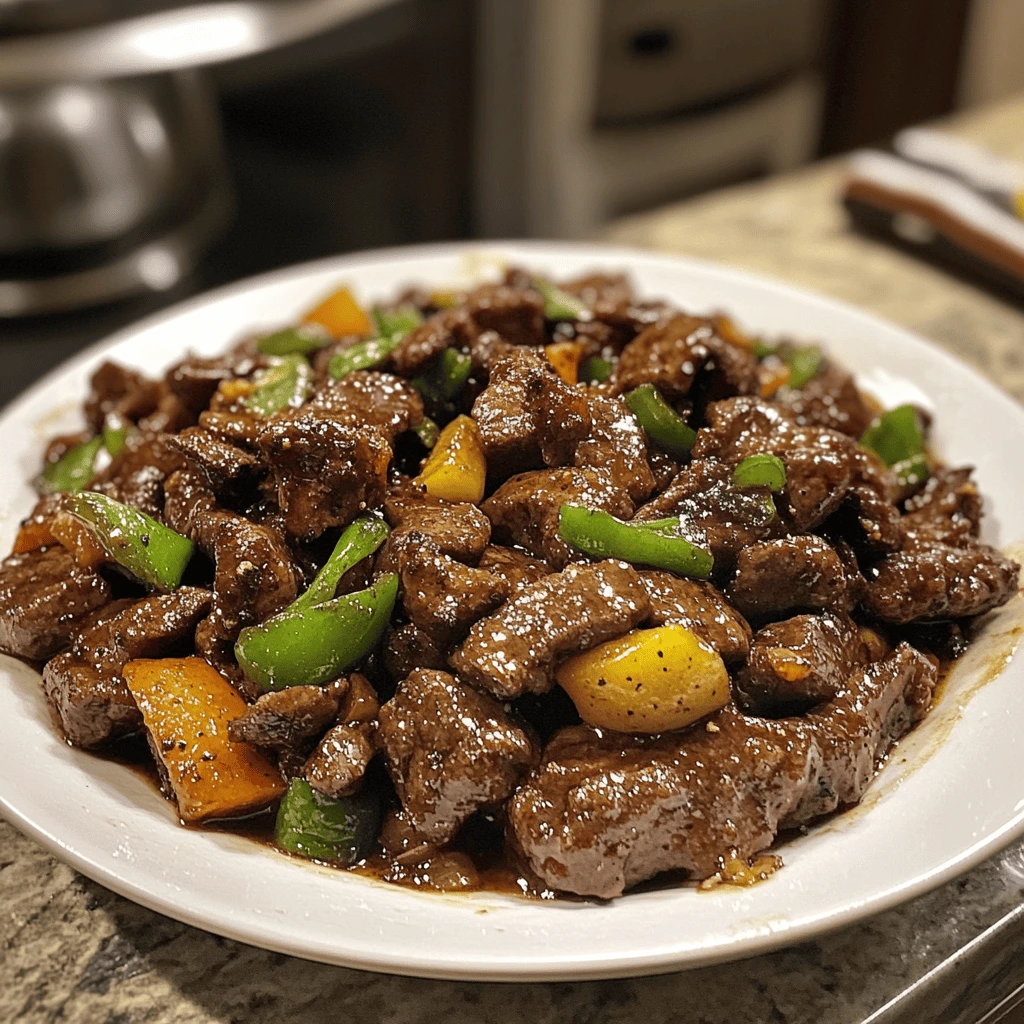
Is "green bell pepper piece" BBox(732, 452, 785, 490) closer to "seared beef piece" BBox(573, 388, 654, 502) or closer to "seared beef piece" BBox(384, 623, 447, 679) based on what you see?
"seared beef piece" BBox(573, 388, 654, 502)

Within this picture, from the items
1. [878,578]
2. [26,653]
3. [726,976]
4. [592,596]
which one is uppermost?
[592,596]

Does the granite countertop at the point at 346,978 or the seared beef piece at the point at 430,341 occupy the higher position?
the seared beef piece at the point at 430,341

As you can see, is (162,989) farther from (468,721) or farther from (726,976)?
(726,976)

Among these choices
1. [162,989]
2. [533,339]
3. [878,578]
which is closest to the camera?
[162,989]

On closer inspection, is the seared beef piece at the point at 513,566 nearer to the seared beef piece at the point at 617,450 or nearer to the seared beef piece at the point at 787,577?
the seared beef piece at the point at 617,450

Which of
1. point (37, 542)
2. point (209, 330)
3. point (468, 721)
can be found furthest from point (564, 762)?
point (209, 330)

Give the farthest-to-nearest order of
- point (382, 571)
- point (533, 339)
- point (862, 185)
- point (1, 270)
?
point (1, 270) < point (862, 185) < point (533, 339) < point (382, 571)

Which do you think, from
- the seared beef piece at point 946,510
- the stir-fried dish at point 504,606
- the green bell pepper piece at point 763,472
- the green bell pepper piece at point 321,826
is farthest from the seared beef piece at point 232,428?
the seared beef piece at point 946,510
